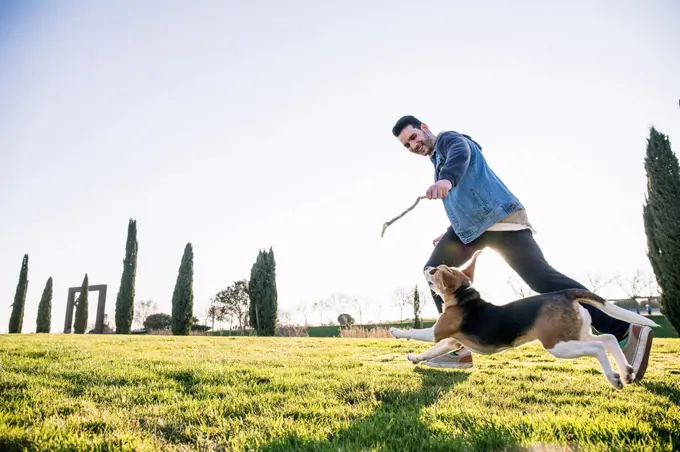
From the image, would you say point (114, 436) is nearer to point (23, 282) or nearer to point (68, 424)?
point (68, 424)

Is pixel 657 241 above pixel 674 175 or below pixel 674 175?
below

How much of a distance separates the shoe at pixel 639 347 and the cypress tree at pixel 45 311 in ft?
152

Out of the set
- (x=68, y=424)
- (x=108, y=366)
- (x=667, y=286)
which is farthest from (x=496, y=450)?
(x=667, y=286)

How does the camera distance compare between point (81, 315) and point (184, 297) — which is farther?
point (81, 315)

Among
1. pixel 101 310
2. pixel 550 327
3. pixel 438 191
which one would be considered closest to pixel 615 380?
pixel 550 327

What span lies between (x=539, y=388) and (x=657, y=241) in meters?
17.8

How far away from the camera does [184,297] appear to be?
102 ft

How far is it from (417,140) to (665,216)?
18412mm

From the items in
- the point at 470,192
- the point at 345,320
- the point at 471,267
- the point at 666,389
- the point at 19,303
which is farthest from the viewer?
the point at 345,320

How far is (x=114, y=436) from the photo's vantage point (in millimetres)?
2398

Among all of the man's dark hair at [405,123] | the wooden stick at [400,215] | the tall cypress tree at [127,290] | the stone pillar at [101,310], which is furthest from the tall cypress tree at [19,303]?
the wooden stick at [400,215]

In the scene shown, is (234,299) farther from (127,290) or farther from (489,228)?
(489,228)

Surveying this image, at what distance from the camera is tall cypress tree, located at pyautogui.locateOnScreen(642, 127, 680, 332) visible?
16062 millimetres

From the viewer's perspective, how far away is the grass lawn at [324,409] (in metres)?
2.34
